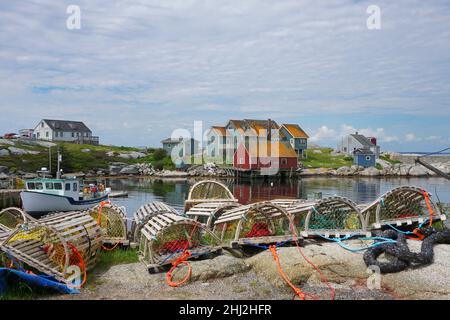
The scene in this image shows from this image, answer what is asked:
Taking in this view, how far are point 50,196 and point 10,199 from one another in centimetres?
1155

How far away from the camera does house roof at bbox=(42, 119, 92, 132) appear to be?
84.1m

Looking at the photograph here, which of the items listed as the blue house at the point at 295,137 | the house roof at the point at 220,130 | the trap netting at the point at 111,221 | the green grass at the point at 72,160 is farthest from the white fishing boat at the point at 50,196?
the blue house at the point at 295,137

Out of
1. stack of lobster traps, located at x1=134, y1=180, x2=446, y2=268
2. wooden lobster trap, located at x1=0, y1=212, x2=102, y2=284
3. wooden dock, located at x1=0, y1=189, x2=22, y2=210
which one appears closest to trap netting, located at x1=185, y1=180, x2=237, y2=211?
stack of lobster traps, located at x1=134, y1=180, x2=446, y2=268

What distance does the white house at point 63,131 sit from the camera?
83750 millimetres

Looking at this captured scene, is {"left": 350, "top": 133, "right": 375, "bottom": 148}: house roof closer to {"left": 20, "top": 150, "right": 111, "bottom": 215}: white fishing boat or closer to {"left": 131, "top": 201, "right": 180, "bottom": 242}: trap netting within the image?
{"left": 20, "top": 150, "right": 111, "bottom": 215}: white fishing boat

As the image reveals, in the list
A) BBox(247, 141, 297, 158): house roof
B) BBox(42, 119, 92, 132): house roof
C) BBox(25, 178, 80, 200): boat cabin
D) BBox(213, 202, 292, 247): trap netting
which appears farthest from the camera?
BBox(42, 119, 92, 132): house roof

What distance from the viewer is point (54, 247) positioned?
28.6 feet

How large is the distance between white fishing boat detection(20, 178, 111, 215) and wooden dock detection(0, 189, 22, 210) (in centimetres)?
819

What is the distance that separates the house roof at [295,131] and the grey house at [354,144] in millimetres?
12143

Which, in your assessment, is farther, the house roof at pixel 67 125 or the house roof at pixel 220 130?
the house roof at pixel 67 125

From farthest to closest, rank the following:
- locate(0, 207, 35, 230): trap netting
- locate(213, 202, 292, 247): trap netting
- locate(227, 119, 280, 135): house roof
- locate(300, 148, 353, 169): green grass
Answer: locate(300, 148, 353, 169): green grass, locate(227, 119, 280, 135): house roof, locate(0, 207, 35, 230): trap netting, locate(213, 202, 292, 247): trap netting

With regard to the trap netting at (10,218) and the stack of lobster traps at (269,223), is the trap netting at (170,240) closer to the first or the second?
the stack of lobster traps at (269,223)
